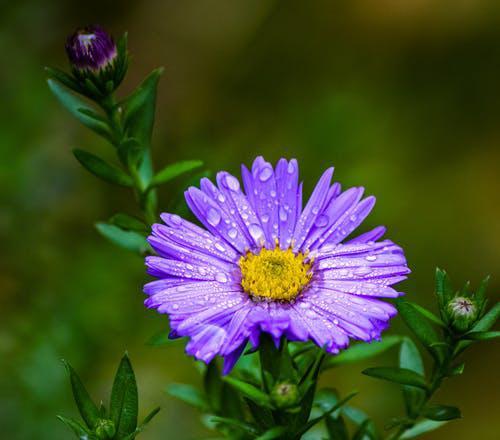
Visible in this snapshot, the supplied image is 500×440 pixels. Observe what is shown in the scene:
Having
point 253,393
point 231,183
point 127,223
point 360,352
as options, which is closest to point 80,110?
point 127,223

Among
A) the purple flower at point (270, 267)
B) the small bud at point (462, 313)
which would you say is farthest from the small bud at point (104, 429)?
the small bud at point (462, 313)

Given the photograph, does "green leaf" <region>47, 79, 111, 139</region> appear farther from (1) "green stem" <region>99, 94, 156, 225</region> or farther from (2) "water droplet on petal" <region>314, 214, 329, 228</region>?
(2) "water droplet on petal" <region>314, 214, 329, 228</region>

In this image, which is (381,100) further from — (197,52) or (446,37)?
(197,52)

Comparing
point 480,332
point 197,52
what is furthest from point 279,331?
point 197,52

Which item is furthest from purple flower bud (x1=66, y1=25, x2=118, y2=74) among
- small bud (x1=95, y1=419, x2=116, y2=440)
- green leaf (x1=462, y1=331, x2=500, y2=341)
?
green leaf (x1=462, y1=331, x2=500, y2=341)

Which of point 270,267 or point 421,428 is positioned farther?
point 421,428

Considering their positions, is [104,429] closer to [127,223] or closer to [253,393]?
[253,393]
